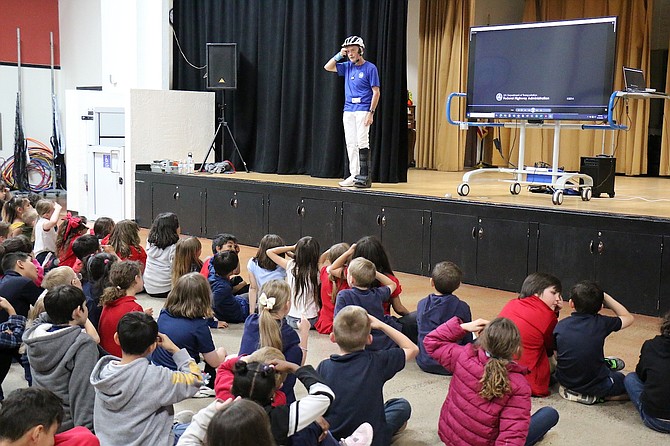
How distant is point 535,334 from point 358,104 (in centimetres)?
→ 431

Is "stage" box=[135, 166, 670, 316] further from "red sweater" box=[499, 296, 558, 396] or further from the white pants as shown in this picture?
"red sweater" box=[499, 296, 558, 396]

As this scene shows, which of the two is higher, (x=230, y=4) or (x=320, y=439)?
(x=230, y=4)

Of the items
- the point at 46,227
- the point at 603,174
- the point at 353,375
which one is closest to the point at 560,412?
the point at 353,375

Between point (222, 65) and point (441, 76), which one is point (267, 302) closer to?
point (222, 65)

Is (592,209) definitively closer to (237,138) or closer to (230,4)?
(237,138)

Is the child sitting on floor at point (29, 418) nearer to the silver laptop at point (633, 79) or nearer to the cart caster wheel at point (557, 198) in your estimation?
the cart caster wheel at point (557, 198)

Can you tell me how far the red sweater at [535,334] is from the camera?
3.57 metres

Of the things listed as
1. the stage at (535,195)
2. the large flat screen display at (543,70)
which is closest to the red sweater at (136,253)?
the stage at (535,195)

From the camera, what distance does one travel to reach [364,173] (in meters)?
7.37

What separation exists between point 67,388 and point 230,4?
316 inches

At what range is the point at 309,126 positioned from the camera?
945cm

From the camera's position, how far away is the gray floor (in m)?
3.20

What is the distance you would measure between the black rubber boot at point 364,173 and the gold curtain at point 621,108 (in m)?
4.59

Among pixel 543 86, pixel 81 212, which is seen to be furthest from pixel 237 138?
pixel 543 86
